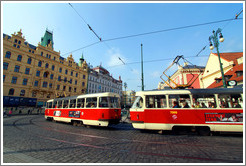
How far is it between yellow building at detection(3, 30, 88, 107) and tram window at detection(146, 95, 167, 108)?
24.5 m

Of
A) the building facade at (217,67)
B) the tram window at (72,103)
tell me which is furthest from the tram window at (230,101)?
the building facade at (217,67)

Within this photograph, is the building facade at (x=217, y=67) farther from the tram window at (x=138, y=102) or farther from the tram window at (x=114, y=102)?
the tram window at (x=114, y=102)

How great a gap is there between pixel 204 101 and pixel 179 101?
1365 mm

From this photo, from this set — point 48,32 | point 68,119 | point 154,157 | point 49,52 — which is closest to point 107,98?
point 68,119

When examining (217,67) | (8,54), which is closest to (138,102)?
(217,67)

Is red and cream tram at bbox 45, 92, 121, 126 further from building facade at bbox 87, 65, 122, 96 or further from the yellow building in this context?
building facade at bbox 87, 65, 122, 96

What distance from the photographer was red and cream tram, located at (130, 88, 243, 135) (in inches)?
247

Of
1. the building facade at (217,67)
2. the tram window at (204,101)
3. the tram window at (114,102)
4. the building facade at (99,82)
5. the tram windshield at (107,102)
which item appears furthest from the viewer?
the building facade at (99,82)

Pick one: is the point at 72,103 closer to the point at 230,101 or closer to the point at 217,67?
the point at 230,101

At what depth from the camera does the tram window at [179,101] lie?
267 inches


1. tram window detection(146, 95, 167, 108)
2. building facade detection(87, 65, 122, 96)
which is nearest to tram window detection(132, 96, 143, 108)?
tram window detection(146, 95, 167, 108)

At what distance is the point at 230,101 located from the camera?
21.0 feet

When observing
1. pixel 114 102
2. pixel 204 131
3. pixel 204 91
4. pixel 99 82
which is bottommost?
pixel 204 131

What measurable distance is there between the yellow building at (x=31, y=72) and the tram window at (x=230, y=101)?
90.8ft
